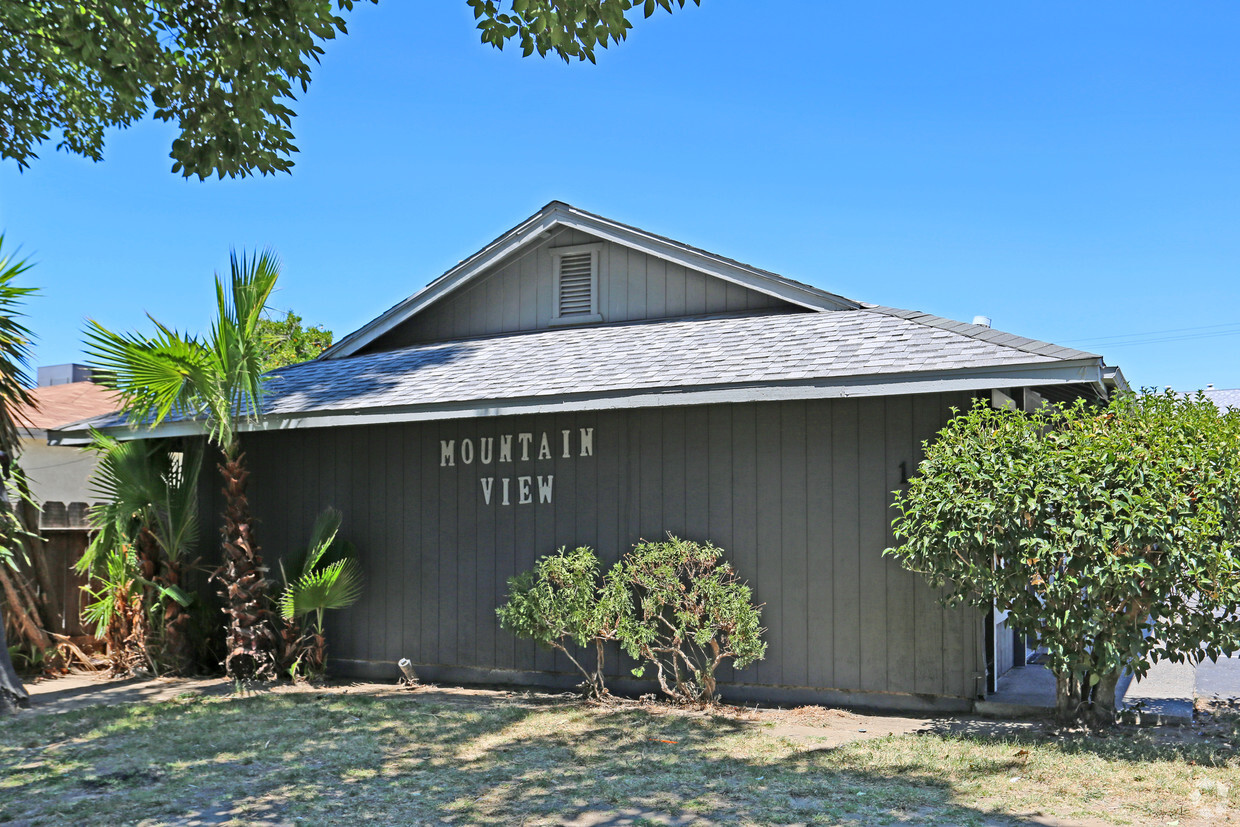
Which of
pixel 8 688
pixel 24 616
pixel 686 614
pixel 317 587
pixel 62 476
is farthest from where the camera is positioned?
pixel 62 476

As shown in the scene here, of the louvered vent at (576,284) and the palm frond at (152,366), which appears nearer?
the palm frond at (152,366)

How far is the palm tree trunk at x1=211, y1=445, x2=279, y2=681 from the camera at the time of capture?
9.32 meters

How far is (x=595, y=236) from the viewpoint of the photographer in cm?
1102

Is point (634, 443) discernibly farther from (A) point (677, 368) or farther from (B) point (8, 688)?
(B) point (8, 688)

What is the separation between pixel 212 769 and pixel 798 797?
359cm

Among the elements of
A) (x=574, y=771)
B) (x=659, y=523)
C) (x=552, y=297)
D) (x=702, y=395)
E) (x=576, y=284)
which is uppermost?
(x=576, y=284)

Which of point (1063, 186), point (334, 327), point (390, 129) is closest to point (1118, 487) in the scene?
point (390, 129)

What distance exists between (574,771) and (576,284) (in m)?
6.38

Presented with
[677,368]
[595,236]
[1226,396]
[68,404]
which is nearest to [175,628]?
[677,368]

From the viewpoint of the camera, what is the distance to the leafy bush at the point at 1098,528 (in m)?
5.96

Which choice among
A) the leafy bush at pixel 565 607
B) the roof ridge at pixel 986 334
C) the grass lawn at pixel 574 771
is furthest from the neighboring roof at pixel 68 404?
the roof ridge at pixel 986 334

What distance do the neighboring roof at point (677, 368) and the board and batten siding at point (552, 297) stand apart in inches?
8.9

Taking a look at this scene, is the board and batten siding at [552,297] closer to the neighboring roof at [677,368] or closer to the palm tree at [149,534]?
the neighboring roof at [677,368]

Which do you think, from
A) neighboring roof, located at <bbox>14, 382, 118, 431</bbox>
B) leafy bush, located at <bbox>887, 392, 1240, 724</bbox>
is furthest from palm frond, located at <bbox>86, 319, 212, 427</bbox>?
neighboring roof, located at <bbox>14, 382, 118, 431</bbox>
